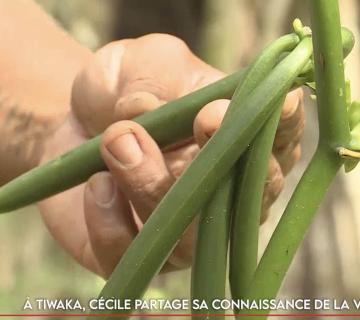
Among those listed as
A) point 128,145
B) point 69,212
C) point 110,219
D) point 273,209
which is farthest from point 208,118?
point 273,209

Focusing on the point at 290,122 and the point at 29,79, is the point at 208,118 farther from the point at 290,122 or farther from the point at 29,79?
the point at 29,79

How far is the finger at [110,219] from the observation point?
66 cm

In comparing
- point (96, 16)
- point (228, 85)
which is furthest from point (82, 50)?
point (96, 16)

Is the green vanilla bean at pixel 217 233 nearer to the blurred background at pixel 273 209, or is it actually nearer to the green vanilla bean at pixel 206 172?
the green vanilla bean at pixel 206 172

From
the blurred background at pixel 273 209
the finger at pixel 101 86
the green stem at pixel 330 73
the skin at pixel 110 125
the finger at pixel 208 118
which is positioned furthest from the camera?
the blurred background at pixel 273 209

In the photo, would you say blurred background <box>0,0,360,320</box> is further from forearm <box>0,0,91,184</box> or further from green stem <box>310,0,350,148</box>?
green stem <box>310,0,350,148</box>

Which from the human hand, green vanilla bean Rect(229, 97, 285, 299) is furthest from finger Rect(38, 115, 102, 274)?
green vanilla bean Rect(229, 97, 285, 299)

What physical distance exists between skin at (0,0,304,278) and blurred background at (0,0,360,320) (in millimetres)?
466

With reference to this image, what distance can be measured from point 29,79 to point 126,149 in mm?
340

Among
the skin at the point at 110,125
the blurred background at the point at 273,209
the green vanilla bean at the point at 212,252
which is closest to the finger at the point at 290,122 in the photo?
the skin at the point at 110,125

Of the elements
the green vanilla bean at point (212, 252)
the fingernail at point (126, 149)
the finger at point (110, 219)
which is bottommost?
the green vanilla bean at point (212, 252)

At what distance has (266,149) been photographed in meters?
0.41

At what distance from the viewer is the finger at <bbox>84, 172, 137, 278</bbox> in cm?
66

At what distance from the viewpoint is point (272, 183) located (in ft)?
2.19
